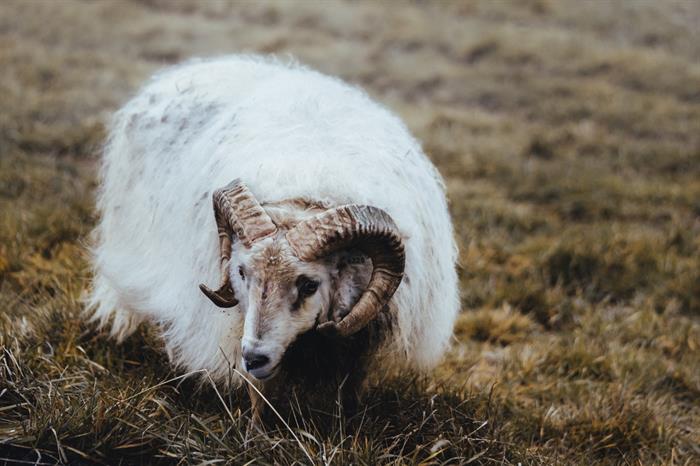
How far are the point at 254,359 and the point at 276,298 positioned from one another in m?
0.30

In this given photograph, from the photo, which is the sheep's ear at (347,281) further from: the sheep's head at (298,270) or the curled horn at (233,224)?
the curled horn at (233,224)

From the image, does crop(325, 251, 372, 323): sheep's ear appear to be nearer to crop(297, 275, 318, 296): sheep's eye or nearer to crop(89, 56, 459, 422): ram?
crop(89, 56, 459, 422): ram

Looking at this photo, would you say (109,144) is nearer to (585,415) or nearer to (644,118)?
(585,415)

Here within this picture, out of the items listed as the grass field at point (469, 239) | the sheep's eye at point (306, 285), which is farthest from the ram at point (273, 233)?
the grass field at point (469, 239)

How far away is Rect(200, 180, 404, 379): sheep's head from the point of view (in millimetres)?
3316

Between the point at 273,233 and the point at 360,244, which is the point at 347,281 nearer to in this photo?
the point at 360,244

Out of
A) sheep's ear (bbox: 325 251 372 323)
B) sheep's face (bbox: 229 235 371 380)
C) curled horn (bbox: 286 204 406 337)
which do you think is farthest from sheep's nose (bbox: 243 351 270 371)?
sheep's ear (bbox: 325 251 372 323)

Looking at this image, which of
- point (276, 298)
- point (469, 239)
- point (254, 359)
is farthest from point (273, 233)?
point (469, 239)

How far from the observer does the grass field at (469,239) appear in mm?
3572

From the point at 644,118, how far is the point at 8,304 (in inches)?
419

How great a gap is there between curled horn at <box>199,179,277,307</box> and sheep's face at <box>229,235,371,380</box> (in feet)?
0.23

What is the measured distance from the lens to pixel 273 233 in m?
3.40

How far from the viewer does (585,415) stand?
4414mm

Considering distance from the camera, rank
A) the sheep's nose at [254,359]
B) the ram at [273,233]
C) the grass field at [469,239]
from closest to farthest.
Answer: the sheep's nose at [254,359], the ram at [273,233], the grass field at [469,239]
